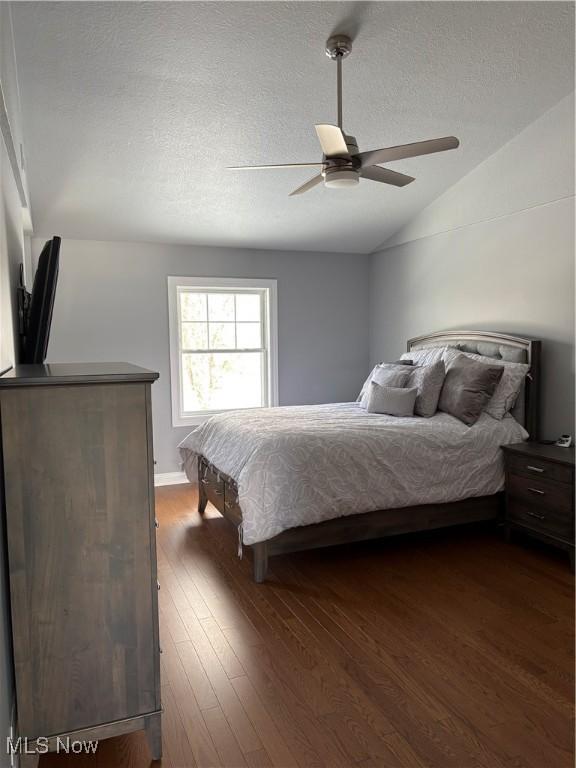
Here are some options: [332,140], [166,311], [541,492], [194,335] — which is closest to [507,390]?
[541,492]

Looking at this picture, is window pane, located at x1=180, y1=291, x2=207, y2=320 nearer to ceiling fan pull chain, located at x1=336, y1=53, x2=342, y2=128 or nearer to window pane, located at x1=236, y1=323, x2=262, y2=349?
window pane, located at x1=236, y1=323, x2=262, y2=349

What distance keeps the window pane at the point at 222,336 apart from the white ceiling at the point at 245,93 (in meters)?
1.24

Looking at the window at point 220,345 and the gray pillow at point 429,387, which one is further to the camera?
the window at point 220,345

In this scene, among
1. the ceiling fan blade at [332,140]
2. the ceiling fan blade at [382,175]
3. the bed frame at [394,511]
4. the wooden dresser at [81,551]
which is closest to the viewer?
the wooden dresser at [81,551]

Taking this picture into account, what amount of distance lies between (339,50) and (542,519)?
298 centimetres

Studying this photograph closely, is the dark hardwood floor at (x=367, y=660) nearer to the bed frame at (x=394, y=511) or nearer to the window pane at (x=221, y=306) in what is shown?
the bed frame at (x=394, y=511)

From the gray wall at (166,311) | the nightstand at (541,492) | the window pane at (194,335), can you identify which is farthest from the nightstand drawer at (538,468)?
the window pane at (194,335)

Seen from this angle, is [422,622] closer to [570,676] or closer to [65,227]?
[570,676]

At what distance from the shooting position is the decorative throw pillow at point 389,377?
4.37 meters

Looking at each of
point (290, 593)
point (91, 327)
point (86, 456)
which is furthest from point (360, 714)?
point (91, 327)

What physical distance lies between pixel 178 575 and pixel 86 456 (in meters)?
1.81

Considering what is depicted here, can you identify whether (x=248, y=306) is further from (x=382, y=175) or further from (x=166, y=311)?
(x=382, y=175)

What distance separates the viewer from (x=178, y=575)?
3295 millimetres

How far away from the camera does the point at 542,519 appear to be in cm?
346
